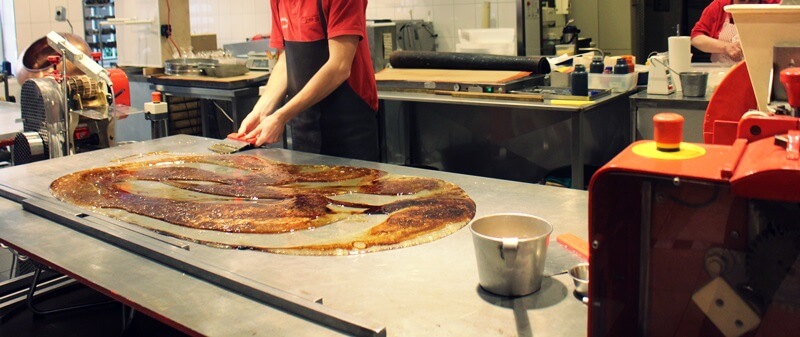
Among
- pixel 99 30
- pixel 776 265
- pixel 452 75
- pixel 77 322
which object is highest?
pixel 99 30

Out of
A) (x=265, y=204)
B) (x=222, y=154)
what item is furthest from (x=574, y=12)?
(x=265, y=204)

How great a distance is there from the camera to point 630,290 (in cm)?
105

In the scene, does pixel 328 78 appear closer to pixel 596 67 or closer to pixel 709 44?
pixel 596 67

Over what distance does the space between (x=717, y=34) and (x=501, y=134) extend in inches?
56.3

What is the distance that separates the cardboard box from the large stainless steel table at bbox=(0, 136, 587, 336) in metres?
4.09

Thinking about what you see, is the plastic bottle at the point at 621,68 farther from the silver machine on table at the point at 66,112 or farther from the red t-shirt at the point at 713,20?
the silver machine on table at the point at 66,112

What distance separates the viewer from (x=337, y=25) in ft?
8.32

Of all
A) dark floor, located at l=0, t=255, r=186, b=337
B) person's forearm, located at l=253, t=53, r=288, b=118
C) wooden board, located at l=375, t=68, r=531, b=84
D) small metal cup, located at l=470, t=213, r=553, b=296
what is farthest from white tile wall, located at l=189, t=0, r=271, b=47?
small metal cup, located at l=470, t=213, r=553, b=296

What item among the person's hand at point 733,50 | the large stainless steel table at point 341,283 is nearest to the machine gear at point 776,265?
the large stainless steel table at point 341,283

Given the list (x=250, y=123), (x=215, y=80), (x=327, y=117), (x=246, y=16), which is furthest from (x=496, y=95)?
(x=246, y=16)

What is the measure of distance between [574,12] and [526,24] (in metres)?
0.97

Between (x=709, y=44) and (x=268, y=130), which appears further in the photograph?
(x=709, y=44)

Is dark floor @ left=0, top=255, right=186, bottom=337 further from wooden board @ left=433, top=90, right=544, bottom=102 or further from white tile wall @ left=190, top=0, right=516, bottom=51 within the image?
white tile wall @ left=190, top=0, right=516, bottom=51

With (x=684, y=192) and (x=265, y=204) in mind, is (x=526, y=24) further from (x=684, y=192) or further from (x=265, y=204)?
(x=684, y=192)
